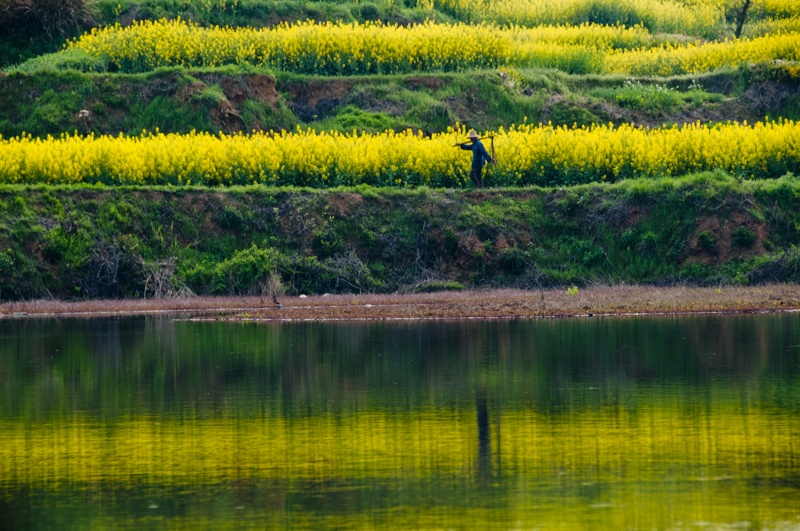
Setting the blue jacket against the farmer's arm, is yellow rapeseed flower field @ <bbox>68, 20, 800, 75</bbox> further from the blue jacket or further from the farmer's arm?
the farmer's arm

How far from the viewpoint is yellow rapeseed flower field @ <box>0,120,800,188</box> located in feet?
103

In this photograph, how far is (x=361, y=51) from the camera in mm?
38844

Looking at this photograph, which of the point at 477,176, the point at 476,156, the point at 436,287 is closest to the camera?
the point at 436,287

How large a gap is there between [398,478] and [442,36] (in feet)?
100.0

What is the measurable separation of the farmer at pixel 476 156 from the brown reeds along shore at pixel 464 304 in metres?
4.31

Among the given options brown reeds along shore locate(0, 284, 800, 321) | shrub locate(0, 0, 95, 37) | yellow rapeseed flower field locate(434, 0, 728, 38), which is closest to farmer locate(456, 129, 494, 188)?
brown reeds along shore locate(0, 284, 800, 321)

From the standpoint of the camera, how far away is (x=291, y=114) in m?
36.9

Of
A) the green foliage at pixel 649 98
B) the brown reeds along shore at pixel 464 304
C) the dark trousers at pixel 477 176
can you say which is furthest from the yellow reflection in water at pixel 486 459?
the green foliage at pixel 649 98

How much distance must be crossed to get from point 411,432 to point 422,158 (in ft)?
66.7

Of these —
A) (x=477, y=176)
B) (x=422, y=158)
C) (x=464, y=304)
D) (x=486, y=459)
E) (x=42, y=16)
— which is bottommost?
(x=464, y=304)

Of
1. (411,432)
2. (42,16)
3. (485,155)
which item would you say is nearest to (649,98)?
(485,155)

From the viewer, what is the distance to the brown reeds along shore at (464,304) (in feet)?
76.2

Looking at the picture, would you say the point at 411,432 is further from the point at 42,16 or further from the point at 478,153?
the point at 42,16

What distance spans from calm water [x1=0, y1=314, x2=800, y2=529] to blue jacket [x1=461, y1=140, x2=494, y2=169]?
1101cm
